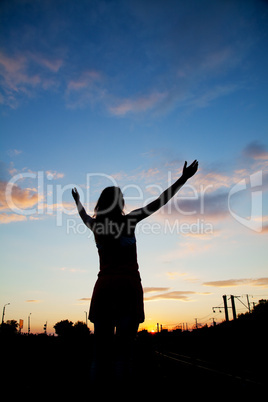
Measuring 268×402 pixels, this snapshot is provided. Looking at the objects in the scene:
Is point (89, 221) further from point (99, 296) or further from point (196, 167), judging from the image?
point (196, 167)

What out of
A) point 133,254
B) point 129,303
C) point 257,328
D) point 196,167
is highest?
point 196,167

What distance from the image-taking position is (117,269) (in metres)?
2.07

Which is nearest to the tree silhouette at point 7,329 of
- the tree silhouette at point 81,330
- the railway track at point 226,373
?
the tree silhouette at point 81,330

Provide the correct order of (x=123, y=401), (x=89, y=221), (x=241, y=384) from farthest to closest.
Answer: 1. (x=241, y=384)
2. (x=89, y=221)
3. (x=123, y=401)

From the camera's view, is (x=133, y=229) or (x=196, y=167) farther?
(x=196, y=167)

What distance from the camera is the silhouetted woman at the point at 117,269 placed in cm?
197

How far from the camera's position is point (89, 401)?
1.77 metres

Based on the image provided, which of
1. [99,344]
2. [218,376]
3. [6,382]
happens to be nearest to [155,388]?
[218,376]

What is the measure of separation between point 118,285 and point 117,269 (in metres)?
0.12

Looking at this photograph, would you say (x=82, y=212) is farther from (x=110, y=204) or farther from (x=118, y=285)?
(x=118, y=285)

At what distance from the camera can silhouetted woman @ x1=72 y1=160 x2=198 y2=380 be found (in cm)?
197

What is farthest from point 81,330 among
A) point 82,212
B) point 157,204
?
point 157,204

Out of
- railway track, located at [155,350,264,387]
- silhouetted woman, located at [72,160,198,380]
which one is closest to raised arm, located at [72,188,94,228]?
silhouetted woman, located at [72,160,198,380]

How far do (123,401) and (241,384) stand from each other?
3157mm
